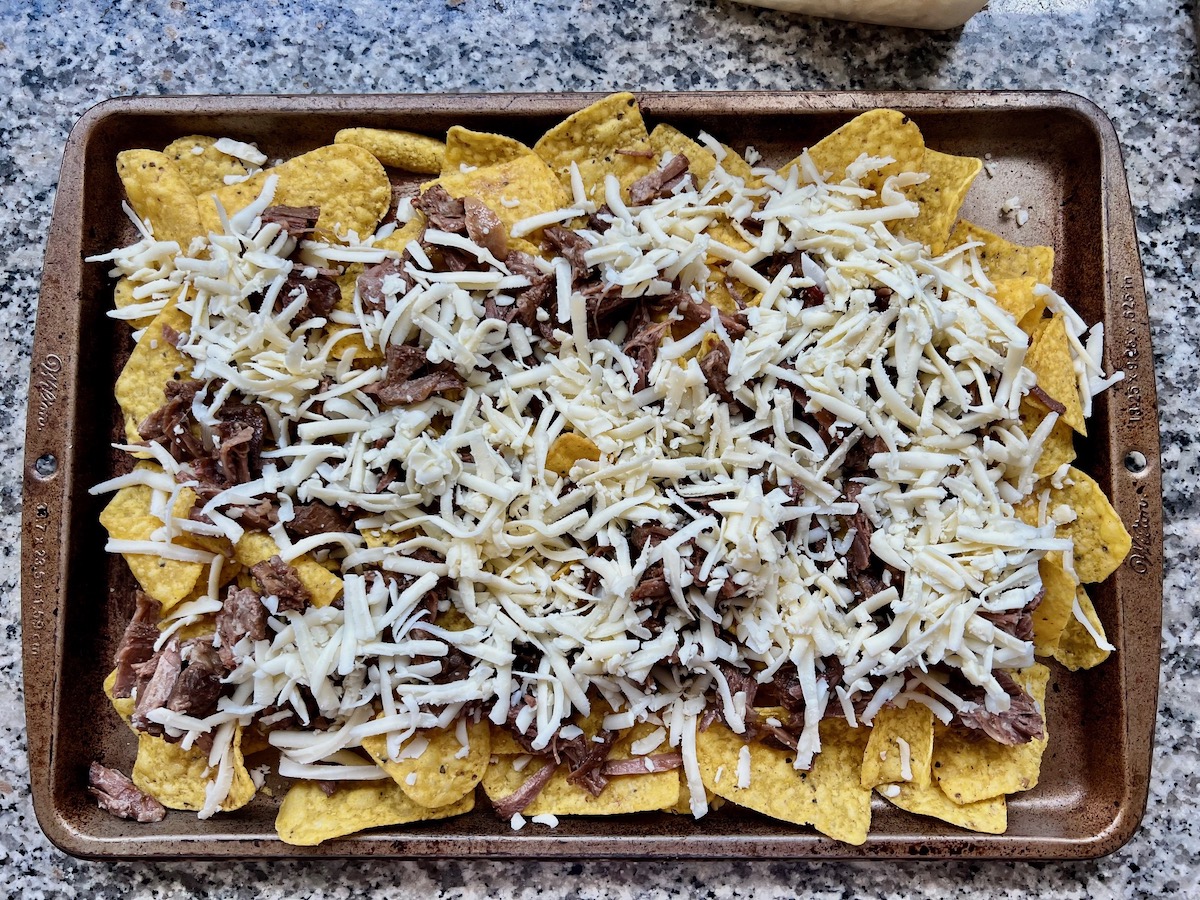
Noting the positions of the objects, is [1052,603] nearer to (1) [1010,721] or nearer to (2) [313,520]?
(1) [1010,721]

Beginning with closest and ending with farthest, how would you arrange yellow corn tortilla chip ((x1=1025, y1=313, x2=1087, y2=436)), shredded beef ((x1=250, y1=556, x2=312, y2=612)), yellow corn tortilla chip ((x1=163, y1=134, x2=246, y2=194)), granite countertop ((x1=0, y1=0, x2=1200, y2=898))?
1. shredded beef ((x1=250, y1=556, x2=312, y2=612))
2. yellow corn tortilla chip ((x1=1025, y1=313, x2=1087, y2=436))
3. yellow corn tortilla chip ((x1=163, y1=134, x2=246, y2=194))
4. granite countertop ((x1=0, y1=0, x2=1200, y2=898))

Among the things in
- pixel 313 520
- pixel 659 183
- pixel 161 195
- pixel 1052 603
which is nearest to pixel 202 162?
pixel 161 195

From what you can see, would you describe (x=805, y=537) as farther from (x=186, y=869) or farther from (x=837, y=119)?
(x=186, y=869)

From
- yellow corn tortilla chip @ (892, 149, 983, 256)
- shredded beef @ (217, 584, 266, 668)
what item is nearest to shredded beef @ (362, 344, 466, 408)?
shredded beef @ (217, 584, 266, 668)

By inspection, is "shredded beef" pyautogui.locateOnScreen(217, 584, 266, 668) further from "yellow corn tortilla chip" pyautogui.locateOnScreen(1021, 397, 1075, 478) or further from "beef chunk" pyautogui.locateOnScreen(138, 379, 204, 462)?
"yellow corn tortilla chip" pyautogui.locateOnScreen(1021, 397, 1075, 478)

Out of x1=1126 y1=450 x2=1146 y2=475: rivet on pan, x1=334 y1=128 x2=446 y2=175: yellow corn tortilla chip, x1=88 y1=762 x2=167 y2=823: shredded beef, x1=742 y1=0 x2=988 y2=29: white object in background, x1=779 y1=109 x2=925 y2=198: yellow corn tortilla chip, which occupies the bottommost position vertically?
x1=88 y1=762 x2=167 y2=823: shredded beef

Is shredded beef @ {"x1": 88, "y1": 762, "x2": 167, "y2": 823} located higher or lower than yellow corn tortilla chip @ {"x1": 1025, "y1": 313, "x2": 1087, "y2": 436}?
lower

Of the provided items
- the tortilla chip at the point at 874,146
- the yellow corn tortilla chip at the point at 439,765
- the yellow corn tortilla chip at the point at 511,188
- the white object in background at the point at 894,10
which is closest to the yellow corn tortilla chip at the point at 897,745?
the yellow corn tortilla chip at the point at 439,765

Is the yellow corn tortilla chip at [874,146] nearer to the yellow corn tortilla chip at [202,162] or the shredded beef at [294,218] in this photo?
the shredded beef at [294,218]
